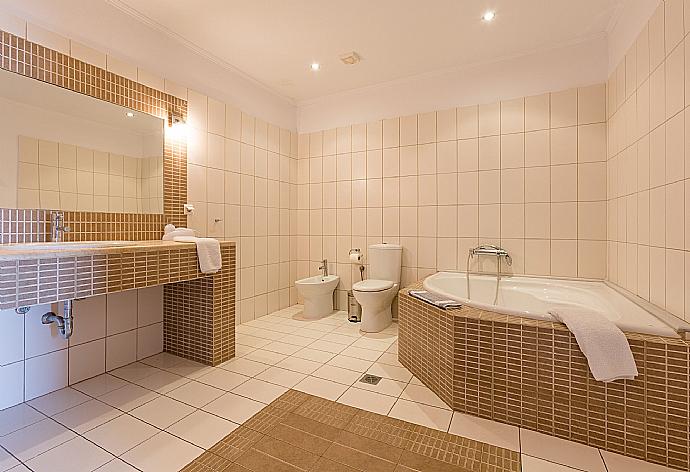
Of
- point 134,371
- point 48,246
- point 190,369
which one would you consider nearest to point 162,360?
point 134,371

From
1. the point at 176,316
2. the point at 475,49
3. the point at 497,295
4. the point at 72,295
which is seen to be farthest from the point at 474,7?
the point at 176,316

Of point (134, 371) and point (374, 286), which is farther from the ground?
point (374, 286)

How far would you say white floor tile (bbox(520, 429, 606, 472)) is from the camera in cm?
142

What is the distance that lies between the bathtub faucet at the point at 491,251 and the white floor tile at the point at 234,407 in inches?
86.0

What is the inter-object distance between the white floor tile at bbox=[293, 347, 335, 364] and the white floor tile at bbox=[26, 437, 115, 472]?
1304 mm

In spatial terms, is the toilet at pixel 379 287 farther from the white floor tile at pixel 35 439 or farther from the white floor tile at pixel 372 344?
the white floor tile at pixel 35 439

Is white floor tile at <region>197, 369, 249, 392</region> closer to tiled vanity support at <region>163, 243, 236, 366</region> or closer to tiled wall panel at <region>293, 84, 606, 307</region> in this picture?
tiled vanity support at <region>163, 243, 236, 366</region>

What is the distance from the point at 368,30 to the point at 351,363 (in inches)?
98.6

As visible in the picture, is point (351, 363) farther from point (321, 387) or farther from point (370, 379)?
point (321, 387)

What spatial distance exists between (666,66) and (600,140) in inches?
40.1

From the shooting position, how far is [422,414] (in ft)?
5.85

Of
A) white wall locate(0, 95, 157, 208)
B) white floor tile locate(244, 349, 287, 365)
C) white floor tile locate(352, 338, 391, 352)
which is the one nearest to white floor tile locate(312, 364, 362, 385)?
white floor tile locate(244, 349, 287, 365)

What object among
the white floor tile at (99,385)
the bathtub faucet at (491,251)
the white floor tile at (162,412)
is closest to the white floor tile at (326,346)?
the white floor tile at (162,412)

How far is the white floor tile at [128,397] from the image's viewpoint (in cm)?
186
